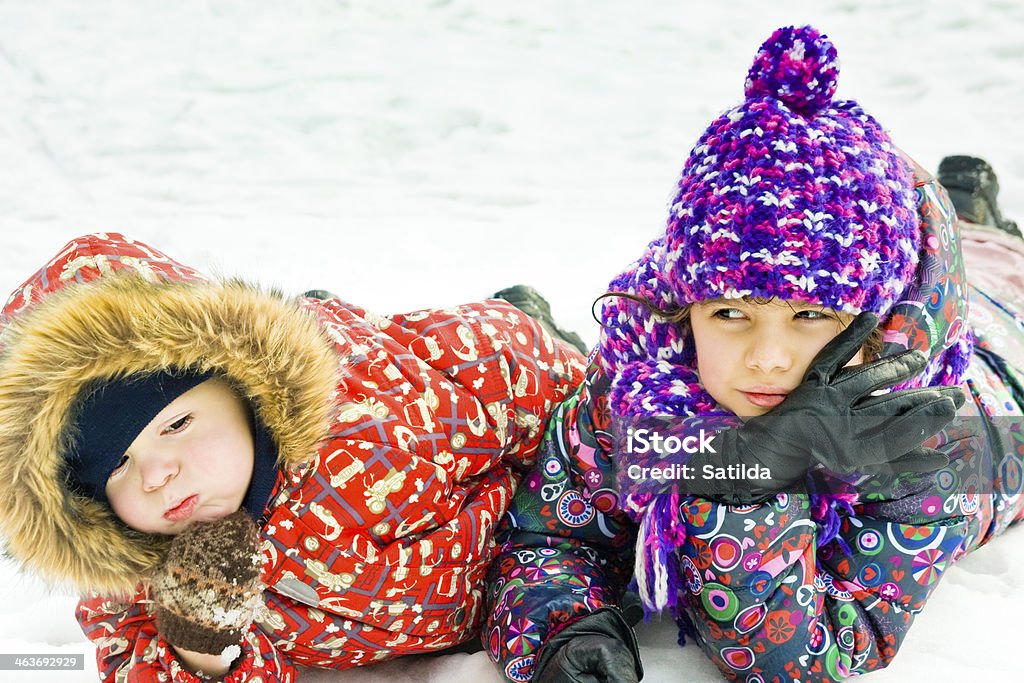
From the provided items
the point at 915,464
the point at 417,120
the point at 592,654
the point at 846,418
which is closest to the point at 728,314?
the point at 846,418

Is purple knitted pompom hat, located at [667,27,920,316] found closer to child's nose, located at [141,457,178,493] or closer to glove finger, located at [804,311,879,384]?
glove finger, located at [804,311,879,384]

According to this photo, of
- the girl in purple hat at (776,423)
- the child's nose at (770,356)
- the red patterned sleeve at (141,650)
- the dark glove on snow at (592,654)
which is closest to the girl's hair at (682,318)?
the girl in purple hat at (776,423)

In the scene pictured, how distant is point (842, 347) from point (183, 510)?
64 centimetres

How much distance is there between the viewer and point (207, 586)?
917 millimetres

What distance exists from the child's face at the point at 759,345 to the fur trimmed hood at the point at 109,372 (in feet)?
1.32

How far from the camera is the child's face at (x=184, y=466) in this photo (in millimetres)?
907

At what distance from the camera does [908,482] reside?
1.05 metres

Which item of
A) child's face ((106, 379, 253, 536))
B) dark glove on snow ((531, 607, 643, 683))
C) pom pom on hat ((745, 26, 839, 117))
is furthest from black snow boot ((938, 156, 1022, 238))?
child's face ((106, 379, 253, 536))

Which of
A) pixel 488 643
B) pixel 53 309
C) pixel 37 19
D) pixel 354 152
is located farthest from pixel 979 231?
pixel 37 19

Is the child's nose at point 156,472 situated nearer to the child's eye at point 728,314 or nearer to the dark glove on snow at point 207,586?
the dark glove on snow at point 207,586

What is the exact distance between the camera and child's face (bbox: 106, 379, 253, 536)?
91 cm

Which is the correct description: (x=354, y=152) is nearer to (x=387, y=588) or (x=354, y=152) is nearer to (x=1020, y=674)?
(x=387, y=588)

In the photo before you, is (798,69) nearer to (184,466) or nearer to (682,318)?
(682,318)

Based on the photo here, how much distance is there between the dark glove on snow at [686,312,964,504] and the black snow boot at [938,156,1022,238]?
0.99m
